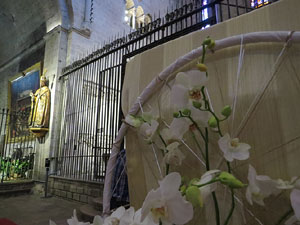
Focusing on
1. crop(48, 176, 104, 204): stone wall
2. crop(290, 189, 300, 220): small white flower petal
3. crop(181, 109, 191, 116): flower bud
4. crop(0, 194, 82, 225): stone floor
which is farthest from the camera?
crop(48, 176, 104, 204): stone wall

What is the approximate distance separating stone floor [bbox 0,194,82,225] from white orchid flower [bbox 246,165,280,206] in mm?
2732

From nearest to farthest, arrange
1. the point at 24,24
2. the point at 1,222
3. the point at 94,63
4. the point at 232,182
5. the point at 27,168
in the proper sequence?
the point at 232,182 < the point at 1,222 < the point at 94,63 < the point at 27,168 < the point at 24,24

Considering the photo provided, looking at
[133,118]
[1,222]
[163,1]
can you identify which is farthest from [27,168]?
[163,1]

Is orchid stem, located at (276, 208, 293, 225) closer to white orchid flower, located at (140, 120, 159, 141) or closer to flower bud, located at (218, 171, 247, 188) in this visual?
flower bud, located at (218, 171, 247, 188)

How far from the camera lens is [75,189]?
399 centimetres

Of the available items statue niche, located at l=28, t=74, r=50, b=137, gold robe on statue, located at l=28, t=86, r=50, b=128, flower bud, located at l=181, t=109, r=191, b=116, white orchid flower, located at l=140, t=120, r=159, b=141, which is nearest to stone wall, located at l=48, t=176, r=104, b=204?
statue niche, located at l=28, t=74, r=50, b=137

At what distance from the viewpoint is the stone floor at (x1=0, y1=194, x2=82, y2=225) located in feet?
9.36

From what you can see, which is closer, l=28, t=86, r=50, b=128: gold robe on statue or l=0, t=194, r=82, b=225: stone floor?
l=0, t=194, r=82, b=225: stone floor

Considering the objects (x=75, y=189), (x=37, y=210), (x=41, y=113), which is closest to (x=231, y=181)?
(x=37, y=210)

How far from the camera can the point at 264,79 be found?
0.36 meters

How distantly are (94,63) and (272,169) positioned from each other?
478cm

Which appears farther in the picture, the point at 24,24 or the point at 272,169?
the point at 24,24

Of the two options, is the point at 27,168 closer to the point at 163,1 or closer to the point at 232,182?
the point at 232,182

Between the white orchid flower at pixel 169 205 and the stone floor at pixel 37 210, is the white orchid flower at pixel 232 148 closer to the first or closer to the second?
the white orchid flower at pixel 169 205
